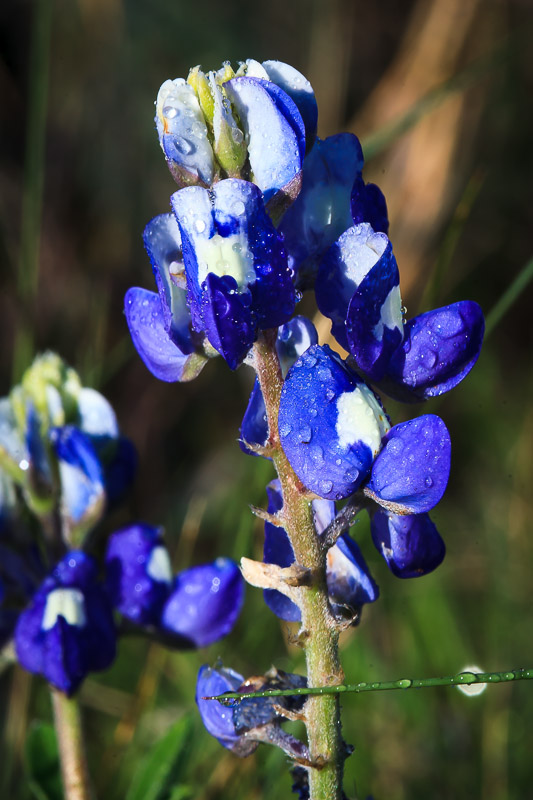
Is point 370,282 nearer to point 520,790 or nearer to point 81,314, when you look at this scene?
point 520,790

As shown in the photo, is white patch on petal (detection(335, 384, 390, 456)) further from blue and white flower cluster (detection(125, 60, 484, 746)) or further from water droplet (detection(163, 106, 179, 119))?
water droplet (detection(163, 106, 179, 119))

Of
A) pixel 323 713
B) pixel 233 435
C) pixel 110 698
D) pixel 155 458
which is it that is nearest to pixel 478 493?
pixel 233 435

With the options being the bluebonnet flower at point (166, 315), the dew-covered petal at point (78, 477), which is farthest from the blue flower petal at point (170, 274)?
the dew-covered petal at point (78, 477)

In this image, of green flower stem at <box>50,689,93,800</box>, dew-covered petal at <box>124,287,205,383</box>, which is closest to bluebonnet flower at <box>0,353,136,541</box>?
green flower stem at <box>50,689,93,800</box>

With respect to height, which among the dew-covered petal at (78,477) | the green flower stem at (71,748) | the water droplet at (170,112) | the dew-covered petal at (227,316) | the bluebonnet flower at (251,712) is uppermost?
the water droplet at (170,112)

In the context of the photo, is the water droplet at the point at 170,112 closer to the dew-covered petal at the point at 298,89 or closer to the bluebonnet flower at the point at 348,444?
the dew-covered petal at the point at 298,89

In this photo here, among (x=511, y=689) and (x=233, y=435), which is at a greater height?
(x=233, y=435)

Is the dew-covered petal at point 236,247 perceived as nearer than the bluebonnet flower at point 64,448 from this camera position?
Yes
